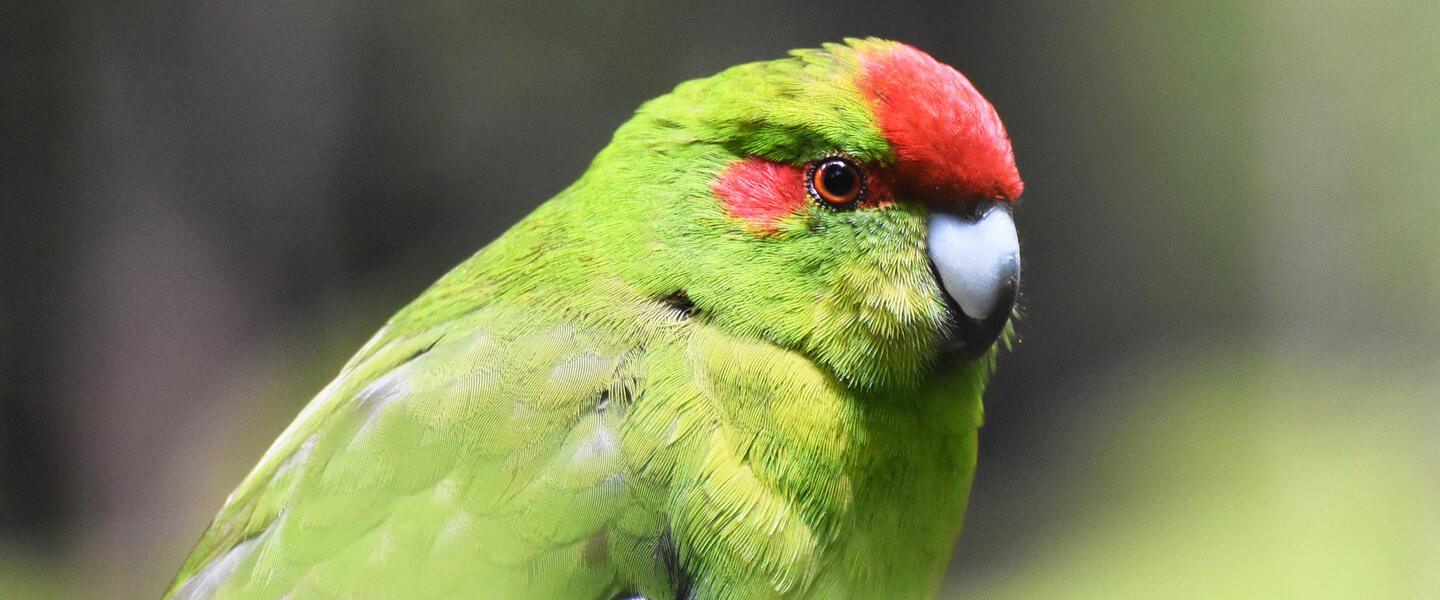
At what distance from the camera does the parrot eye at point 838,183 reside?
127 centimetres

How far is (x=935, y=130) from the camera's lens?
4.10ft

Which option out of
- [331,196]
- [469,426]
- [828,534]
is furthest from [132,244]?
[828,534]

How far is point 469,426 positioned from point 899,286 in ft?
1.84

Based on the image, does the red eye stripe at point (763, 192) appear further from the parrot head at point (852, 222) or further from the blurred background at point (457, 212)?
the blurred background at point (457, 212)

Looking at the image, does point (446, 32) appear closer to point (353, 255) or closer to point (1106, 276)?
point (353, 255)

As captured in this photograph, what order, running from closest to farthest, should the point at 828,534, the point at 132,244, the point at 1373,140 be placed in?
the point at 828,534 < the point at 1373,140 < the point at 132,244

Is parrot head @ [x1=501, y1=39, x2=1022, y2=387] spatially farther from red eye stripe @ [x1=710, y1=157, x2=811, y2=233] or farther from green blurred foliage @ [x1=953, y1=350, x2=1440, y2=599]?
green blurred foliage @ [x1=953, y1=350, x2=1440, y2=599]

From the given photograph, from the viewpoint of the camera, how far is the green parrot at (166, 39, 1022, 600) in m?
1.20

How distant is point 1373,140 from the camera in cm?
167

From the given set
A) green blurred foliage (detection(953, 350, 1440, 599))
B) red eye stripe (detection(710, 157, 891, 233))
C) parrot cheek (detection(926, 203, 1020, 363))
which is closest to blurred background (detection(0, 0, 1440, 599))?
green blurred foliage (detection(953, 350, 1440, 599))

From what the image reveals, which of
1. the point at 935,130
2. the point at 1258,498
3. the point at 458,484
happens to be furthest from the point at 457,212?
the point at 1258,498

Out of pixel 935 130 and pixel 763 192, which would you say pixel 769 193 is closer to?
pixel 763 192

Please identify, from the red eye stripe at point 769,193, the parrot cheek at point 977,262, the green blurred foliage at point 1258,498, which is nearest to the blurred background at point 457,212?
the green blurred foliage at point 1258,498

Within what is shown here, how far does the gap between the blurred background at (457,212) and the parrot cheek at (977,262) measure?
683 mm
